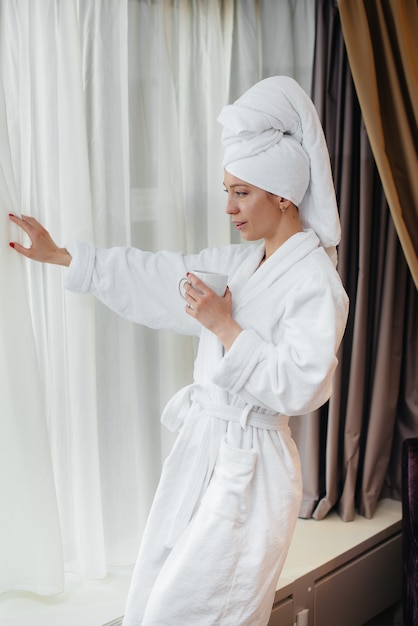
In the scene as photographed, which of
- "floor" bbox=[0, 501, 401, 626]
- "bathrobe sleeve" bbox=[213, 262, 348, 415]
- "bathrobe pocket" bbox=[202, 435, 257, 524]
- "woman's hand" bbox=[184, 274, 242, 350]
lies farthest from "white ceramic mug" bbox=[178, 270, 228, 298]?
"floor" bbox=[0, 501, 401, 626]

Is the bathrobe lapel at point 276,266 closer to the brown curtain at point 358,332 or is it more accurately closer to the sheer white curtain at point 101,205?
the sheer white curtain at point 101,205

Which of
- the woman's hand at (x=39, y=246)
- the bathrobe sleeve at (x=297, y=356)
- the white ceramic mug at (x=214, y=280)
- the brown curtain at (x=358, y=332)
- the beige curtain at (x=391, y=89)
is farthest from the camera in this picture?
the brown curtain at (x=358, y=332)

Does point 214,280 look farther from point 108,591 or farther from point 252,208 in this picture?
point 108,591

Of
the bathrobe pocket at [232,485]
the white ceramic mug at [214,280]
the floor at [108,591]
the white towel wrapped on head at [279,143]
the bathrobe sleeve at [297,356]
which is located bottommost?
the floor at [108,591]

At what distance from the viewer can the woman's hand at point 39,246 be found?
205cm

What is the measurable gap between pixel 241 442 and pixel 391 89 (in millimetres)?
1390

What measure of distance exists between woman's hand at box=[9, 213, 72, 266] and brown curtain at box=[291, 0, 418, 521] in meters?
1.08

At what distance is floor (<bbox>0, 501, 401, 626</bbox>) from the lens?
2119mm

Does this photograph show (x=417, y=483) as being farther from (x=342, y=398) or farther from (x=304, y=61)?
(x=304, y=61)

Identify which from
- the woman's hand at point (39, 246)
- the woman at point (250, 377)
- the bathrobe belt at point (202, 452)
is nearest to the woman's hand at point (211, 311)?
the woman at point (250, 377)

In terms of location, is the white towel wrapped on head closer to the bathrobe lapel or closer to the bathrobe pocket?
the bathrobe lapel

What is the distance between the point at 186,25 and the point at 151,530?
1.44 m

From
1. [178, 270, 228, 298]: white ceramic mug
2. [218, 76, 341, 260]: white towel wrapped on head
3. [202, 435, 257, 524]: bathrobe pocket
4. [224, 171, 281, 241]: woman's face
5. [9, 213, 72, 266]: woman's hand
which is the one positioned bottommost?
[202, 435, 257, 524]: bathrobe pocket

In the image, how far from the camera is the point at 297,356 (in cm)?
183
